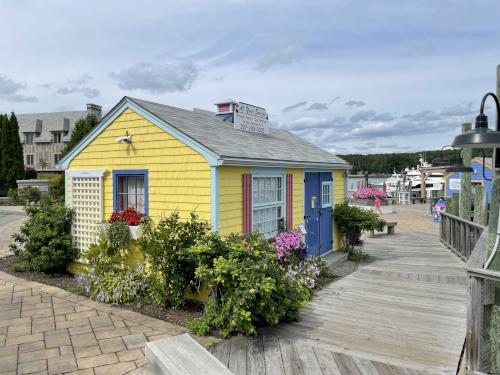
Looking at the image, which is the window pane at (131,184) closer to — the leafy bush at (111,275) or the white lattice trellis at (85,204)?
the white lattice trellis at (85,204)

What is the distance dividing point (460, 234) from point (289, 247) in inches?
263

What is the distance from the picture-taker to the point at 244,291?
16.1 feet

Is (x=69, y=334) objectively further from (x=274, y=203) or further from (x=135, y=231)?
(x=274, y=203)

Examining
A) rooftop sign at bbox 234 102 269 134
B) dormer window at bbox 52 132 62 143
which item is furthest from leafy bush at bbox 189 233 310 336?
dormer window at bbox 52 132 62 143

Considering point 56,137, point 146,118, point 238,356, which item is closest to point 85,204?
point 146,118

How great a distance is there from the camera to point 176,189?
696 centimetres

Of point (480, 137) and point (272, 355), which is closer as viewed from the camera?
point (480, 137)

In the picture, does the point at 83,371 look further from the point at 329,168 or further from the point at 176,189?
the point at 329,168

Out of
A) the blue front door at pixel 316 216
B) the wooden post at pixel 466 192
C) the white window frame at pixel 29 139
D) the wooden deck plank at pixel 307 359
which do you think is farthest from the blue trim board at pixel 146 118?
the white window frame at pixel 29 139

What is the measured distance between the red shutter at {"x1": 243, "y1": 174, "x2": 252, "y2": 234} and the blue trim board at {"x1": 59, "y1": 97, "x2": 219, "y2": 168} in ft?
3.37

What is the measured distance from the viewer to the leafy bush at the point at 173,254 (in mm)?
6047

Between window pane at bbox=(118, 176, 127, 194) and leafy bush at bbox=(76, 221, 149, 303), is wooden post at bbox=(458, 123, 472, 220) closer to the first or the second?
leafy bush at bbox=(76, 221, 149, 303)

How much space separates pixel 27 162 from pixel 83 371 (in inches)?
2431

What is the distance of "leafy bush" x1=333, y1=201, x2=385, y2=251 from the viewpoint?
10.7 metres
